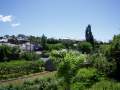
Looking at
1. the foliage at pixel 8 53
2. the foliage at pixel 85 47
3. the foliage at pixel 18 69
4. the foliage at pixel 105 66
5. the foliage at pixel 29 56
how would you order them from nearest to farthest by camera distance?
the foliage at pixel 105 66
the foliage at pixel 18 69
the foliage at pixel 8 53
the foliage at pixel 29 56
the foliage at pixel 85 47

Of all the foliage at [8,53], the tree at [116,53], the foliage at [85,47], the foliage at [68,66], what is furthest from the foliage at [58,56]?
the foliage at [85,47]

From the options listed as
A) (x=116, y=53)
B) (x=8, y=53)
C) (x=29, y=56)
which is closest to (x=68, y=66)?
(x=116, y=53)

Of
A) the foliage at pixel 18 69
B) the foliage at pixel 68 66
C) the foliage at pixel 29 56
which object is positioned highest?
the foliage at pixel 68 66

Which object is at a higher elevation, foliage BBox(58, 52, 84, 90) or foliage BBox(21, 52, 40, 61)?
foliage BBox(58, 52, 84, 90)

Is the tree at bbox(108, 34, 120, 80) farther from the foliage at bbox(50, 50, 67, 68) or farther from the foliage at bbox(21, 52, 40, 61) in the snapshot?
the foliage at bbox(21, 52, 40, 61)

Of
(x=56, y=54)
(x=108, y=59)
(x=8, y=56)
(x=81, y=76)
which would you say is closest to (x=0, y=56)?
(x=8, y=56)

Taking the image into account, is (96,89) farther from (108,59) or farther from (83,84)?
(108,59)

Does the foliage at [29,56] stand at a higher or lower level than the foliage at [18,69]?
higher

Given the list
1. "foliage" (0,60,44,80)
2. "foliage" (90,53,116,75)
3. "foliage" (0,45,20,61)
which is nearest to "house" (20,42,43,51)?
"foliage" (0,45,20,61)

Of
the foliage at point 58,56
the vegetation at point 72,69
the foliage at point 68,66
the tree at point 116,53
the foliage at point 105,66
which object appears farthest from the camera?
the foliage at point 105,66

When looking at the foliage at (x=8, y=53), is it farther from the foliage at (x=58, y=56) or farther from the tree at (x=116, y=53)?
the foliage at (x=58, y=56)

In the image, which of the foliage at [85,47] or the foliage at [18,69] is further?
the foliage at [85,47]

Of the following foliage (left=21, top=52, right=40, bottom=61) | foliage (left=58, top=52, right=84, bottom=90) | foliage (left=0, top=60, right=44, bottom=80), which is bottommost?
foliage (left=0, top=60, right=44, bottom=80)

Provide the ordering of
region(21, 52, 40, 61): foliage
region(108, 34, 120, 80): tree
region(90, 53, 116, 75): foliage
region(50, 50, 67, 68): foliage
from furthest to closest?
region(21, 52, 40, 61): foliage
region(90, 53, 116, 75): foliage
region(108, 34, 120, 80): tree
region(50, 50, 67, 68): foliage
